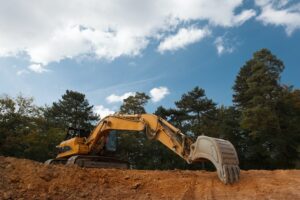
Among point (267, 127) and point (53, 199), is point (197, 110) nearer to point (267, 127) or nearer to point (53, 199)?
point (267, 127)

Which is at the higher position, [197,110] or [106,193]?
[197,110]

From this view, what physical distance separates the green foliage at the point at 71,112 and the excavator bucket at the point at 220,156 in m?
39.5

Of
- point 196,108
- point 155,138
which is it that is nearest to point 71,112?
point 196,108

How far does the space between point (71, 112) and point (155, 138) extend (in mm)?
39337

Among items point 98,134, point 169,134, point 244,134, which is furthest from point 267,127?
point 169,134

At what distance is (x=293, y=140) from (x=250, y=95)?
20.5ft

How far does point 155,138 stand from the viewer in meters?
11.9

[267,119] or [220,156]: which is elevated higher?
[267,119]

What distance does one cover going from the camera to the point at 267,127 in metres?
35.5

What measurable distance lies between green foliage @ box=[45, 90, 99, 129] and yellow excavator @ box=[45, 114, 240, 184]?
106ft

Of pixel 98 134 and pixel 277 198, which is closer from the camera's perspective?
pixel 277 198

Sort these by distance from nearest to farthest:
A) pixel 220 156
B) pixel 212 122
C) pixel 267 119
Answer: pixel 220 156
pixel 267 119
pixel 212 122

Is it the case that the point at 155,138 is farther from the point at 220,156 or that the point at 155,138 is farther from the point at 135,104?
the point at 135,104

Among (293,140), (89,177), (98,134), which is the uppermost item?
(293,140)
